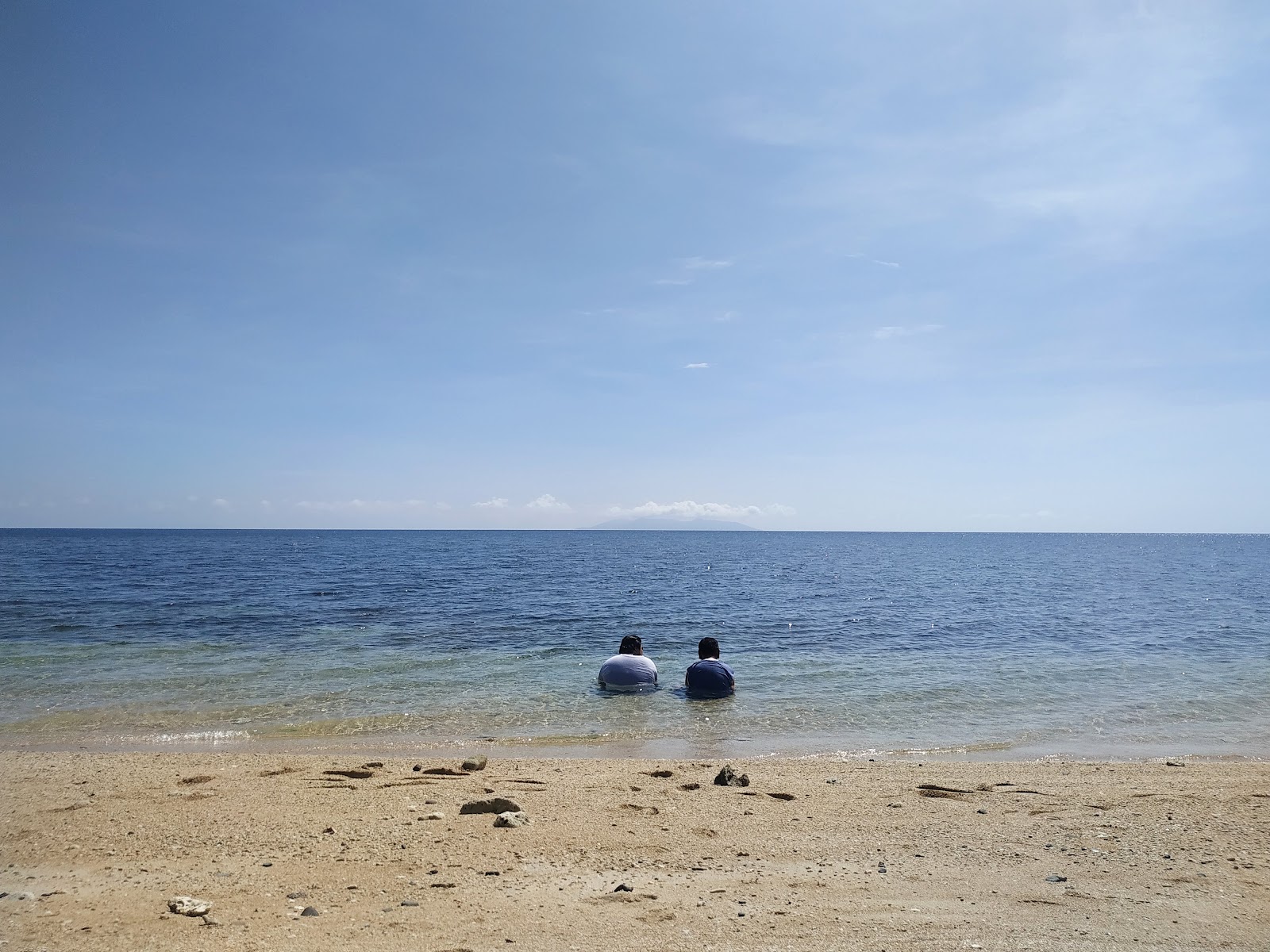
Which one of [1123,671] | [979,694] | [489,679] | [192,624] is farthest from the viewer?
[192,624]

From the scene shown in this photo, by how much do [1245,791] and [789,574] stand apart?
55.4 m

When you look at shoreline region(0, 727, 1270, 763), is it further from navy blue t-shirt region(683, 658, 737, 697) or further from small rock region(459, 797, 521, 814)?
small rock region(459, 797, 521, 814)

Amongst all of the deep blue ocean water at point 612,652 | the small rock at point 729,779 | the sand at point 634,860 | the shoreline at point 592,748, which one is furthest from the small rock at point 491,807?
the deep blue ocean water at point 612,652

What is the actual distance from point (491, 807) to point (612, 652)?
14207 mm

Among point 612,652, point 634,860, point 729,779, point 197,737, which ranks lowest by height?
point 612,652

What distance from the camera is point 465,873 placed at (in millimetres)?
6402

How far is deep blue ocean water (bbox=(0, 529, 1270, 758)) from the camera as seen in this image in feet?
43.6

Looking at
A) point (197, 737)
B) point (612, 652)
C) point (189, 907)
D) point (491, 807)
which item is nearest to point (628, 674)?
point (612, 652)

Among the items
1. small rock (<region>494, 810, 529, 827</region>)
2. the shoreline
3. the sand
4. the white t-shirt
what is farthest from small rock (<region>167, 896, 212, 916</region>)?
the white t-shirt

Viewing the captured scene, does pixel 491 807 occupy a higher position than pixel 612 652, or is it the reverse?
pixel 491 807

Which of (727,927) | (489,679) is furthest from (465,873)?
(489,679)

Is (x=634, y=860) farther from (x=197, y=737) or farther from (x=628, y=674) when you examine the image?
(x=197, y=737)

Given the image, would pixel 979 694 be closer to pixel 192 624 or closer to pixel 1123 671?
pixel 1123 671

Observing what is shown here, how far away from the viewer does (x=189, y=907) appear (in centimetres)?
562
